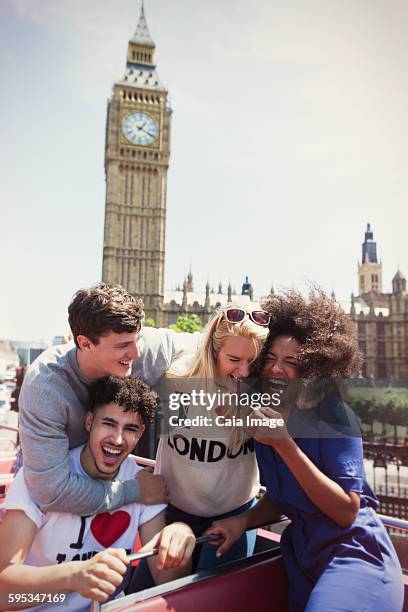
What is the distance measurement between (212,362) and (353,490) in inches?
27.3

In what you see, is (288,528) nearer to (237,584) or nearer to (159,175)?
(237,584)

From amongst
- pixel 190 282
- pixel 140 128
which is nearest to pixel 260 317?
pixel 140 128

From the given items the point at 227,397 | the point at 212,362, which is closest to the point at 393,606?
the point at 227,397

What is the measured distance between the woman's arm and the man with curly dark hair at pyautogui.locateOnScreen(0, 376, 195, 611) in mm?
478

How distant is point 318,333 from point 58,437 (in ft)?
3.26

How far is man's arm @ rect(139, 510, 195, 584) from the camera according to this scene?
1.61 meters

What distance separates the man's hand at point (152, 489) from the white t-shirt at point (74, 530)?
0.11ft

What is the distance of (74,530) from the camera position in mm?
1671

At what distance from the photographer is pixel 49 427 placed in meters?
1.56

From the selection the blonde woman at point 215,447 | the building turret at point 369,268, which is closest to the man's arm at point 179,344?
the blonde woman at point 215,447

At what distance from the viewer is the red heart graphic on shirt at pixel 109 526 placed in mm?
1718

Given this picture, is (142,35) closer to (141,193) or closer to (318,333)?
(141,193)

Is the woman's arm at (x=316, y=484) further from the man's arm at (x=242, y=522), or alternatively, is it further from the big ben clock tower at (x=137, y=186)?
the big ben clock tower at (x=137, y=186)

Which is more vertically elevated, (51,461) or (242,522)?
(51,461)
